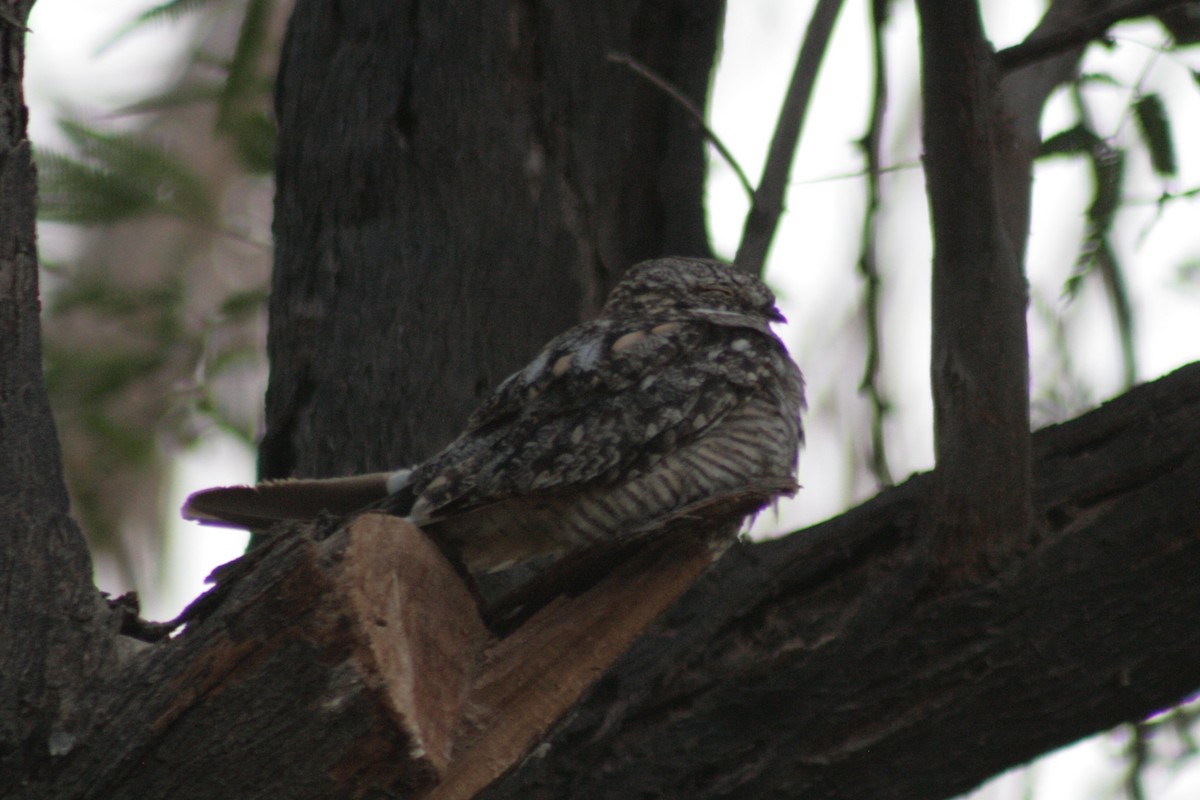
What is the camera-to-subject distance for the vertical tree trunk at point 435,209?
299cm

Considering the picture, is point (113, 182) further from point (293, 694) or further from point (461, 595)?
point (293, 694)

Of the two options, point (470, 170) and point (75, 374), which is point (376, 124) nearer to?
point (470, 170)

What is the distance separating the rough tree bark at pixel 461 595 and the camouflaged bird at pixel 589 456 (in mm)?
218

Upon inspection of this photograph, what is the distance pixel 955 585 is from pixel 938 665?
0.12 m

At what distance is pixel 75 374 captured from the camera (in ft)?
12.7

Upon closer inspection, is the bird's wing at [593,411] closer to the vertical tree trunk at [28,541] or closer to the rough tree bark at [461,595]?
the rough tree bark at [461,595]

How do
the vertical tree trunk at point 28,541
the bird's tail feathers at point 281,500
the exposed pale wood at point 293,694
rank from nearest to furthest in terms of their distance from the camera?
the exposed pale wood at point 293,694, the vertical tree trunk at point 28,541, the bird's tail feathers at point 281,500

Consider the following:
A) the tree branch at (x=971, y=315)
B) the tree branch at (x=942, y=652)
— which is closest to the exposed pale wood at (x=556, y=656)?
the tree branch at (x=942, y=652)

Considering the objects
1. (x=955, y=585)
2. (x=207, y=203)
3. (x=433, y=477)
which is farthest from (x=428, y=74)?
(x=955, y=585)

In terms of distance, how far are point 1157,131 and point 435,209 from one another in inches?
59.8

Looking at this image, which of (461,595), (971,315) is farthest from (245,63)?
(971,315)

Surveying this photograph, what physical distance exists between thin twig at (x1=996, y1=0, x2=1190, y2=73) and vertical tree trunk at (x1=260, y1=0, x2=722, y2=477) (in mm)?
1199

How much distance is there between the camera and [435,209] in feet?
10.2

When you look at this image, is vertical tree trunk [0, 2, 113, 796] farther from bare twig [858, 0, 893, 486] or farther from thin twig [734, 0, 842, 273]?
bare twig [858, 0, 893, 486]
